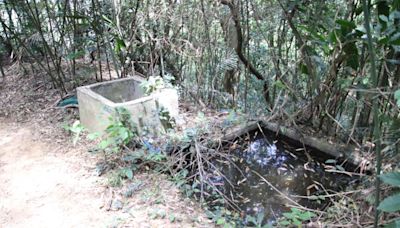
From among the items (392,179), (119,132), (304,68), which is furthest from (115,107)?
(392,179)

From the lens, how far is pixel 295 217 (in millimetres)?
2377

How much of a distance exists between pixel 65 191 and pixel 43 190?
171 millimetres

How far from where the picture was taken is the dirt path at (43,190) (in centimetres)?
248

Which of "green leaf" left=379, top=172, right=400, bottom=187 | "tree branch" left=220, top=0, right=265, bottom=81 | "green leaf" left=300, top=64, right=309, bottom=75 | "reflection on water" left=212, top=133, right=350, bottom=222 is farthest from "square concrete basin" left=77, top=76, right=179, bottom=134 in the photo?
"green leaf" left=379, top=172, right=400, bottom=187

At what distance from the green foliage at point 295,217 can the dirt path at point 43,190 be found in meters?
1.14

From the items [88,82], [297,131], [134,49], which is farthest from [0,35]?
[297,131]

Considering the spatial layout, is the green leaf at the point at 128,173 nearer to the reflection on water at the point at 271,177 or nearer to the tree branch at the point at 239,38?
the reflection on water at the point at 271,177

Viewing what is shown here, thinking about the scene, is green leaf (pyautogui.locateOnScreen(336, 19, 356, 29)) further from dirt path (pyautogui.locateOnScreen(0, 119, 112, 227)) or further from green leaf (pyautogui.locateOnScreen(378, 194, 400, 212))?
dirt path (pyautogui.locateOnScreen(0, 119, 112, 227))

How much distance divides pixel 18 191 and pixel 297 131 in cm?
238

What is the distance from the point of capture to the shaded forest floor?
2453mm

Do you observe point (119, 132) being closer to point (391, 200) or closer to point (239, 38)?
point (239, 38)

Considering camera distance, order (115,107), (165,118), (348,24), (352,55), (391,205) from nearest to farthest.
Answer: (391,205)
(348,24)
(352,55)
(115,107)
(165,118)

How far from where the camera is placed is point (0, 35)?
5.12 metres

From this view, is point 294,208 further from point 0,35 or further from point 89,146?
point 0,35
